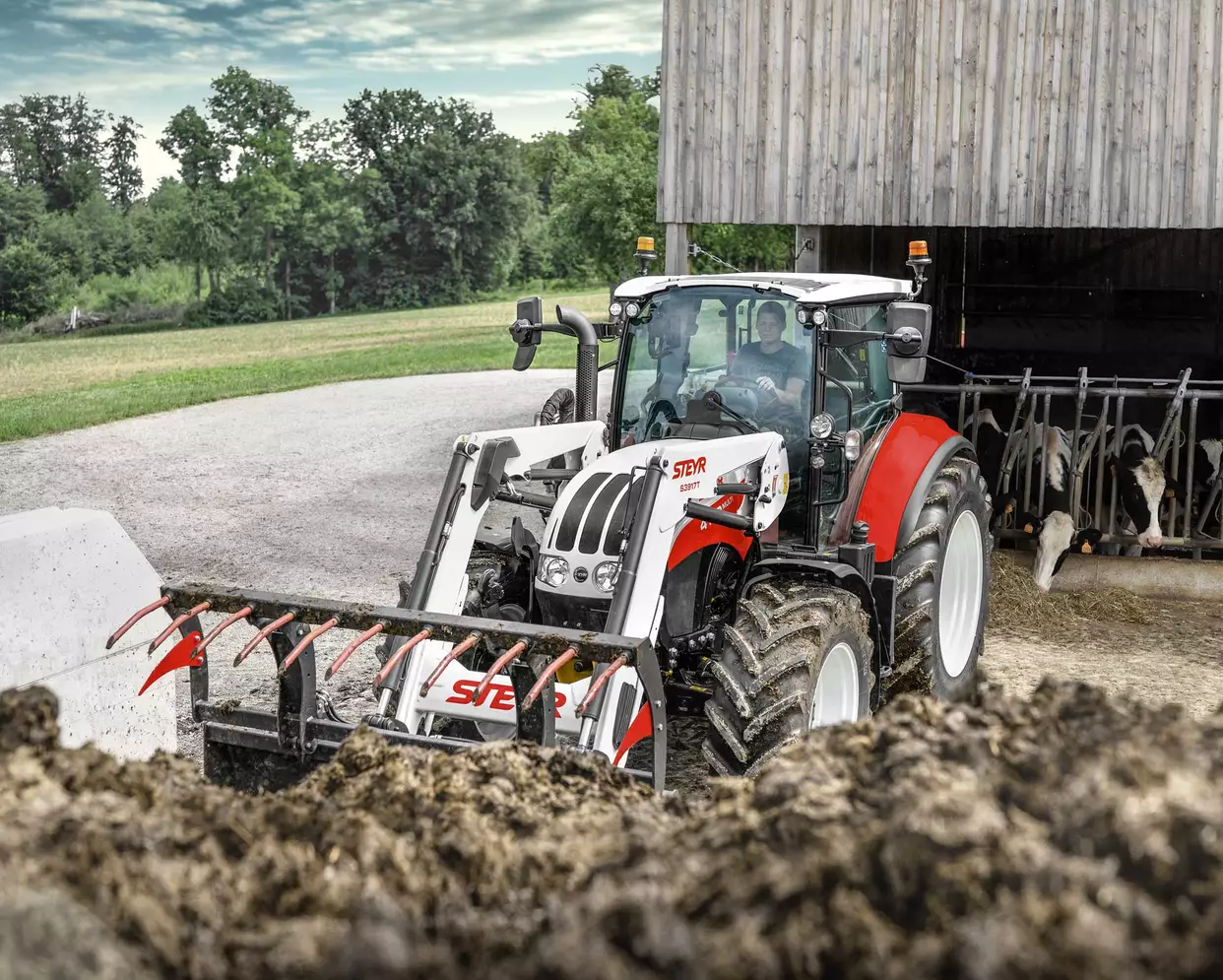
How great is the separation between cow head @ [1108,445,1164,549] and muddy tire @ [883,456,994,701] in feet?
9.73

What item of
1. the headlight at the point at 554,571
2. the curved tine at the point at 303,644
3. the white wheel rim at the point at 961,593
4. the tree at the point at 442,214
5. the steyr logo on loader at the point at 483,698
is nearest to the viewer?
the curved tine at the point at 303,644

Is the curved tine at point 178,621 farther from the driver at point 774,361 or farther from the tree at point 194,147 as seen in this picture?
the tree at point 194,147

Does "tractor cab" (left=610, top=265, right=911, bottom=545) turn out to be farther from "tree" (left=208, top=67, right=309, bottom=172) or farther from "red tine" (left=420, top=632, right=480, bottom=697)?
"tree" (left=208, top=67, right=309, bottom=172)

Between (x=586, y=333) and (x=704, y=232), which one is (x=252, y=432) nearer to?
(x=704, y=232)

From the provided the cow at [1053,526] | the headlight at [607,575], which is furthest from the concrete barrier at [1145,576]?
the headlight at [607,575]

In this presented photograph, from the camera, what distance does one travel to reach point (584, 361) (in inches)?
272

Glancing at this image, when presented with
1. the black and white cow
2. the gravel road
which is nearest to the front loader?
the gravel road

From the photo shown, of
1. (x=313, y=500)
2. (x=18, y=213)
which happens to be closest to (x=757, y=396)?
(x=313, y=500)

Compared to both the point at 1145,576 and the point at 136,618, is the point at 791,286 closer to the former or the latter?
the point at 136,618

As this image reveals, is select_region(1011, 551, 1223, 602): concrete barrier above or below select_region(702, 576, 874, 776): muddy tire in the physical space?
below

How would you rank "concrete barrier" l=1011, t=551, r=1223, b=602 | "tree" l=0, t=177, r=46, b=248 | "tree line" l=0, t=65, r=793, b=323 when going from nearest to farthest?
1. "concrete barrier" l=1011, t=551, r=1223, b=602
2. "tree" l=0, t=177, r=46, b=248
3. "tree line" l=0, t=65, r=793, b=323

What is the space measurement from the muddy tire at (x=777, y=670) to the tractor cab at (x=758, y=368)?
0.81 m

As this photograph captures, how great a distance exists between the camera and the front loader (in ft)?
16.3

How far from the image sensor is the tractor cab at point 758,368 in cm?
630
